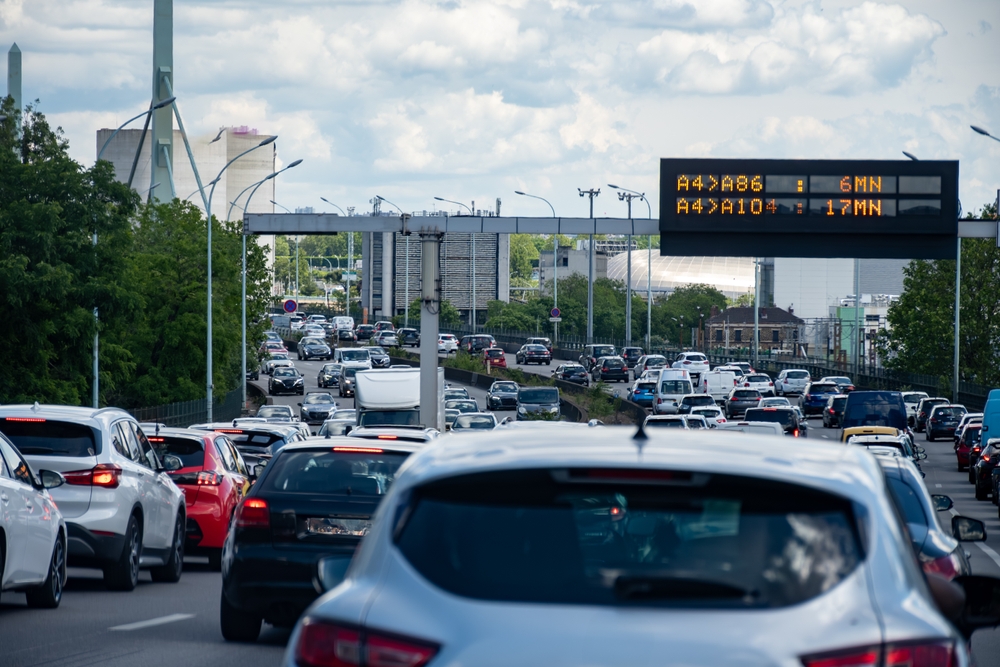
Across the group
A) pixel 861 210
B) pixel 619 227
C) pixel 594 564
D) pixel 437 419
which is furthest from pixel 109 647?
pixel 619 227

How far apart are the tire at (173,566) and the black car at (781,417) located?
32000 mm

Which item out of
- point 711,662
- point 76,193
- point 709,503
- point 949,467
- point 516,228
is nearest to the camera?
point 711,662

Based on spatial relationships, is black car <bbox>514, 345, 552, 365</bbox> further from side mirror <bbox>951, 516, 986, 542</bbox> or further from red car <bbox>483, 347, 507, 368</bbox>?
side mirror <bbox>951, 516, 986, 542</bbox>

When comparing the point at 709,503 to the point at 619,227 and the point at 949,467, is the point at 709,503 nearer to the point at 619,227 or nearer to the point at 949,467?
the point at 619,227

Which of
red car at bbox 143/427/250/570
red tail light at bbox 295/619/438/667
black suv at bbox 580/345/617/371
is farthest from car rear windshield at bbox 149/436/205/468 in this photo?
black suv at bbox 580/345/617/371

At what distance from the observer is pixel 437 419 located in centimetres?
3684

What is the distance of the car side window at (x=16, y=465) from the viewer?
11705mm

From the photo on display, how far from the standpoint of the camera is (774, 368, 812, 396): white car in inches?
2963

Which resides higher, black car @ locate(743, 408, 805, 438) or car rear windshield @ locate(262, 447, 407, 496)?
car rear windshield @ locate(262, 447, 407, 496)

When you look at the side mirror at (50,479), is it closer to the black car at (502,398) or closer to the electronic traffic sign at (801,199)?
the electronic traffic sign at (801,199)

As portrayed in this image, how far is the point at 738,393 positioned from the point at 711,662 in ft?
197

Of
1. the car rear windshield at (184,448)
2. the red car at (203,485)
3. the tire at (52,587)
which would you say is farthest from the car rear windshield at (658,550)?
the car rear windshield at (184,448)

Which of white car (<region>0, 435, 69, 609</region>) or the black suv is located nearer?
white car (<region>0, 435, 69, 609</region>)

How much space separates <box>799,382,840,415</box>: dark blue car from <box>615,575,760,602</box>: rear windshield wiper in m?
61.1
